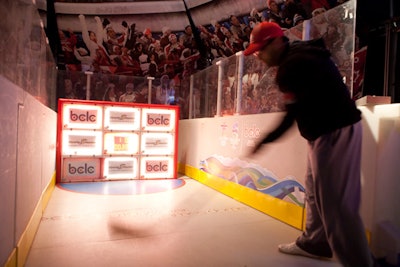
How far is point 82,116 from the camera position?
15.6ft

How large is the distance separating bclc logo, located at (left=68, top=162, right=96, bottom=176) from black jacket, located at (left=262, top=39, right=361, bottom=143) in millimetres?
4102

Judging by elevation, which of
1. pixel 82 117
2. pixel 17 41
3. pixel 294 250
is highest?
pixel 17 41

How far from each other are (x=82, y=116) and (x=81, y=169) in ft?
3.16

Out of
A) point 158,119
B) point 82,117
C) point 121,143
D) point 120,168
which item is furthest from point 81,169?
point 158,119

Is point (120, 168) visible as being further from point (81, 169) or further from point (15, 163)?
point (15, 163)

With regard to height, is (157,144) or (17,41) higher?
(17,41)

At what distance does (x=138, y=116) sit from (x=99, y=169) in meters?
1.23

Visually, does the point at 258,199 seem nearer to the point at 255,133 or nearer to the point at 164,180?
the point at 255,133

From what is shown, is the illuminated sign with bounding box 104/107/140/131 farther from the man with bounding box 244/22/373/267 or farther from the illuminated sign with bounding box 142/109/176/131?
the man with bounding box 244/22/373/267

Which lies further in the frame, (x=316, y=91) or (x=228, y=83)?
(x=228, y=83)

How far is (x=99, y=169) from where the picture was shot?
16.1 feet

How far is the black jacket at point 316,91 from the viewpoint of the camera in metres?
1.68

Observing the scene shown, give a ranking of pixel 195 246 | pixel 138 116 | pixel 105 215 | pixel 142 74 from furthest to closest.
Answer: pixel 142 74 → pixel 138 116 → pixel 105 215 → pixel 195 246

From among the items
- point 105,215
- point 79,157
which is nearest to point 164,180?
point 79,157
